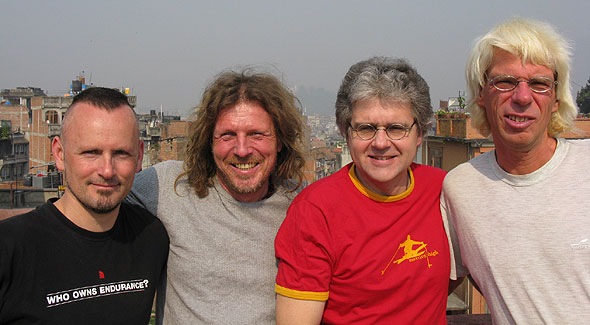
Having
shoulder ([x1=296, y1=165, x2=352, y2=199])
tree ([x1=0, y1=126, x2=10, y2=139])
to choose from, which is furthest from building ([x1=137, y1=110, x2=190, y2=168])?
shoulder ([x1=296, y1=165, x2=352, y2=199])

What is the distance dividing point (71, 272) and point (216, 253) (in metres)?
0.87

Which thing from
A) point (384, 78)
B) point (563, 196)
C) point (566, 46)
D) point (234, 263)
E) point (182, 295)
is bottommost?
point (182, 295)

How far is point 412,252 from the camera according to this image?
2.70 m

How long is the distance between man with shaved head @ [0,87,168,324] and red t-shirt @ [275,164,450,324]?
2.88ft

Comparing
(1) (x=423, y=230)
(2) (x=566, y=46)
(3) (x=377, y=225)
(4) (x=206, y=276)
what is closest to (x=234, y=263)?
(4) (x=206, y=276)

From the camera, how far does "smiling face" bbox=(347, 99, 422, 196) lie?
2.71m

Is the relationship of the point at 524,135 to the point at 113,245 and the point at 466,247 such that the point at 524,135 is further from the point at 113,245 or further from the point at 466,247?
the point at 113,245

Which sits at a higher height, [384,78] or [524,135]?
[384,78]

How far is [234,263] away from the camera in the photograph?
3.01 m

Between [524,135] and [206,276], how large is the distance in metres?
2.05

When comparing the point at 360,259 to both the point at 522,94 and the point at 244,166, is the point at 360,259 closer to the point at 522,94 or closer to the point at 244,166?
the point at 244,166

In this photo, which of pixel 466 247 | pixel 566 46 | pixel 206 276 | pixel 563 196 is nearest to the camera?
pixel 563 196

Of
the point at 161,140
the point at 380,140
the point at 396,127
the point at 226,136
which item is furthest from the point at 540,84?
the point at 161,140

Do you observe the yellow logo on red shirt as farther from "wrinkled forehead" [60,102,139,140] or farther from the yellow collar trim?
"wrinkled forehead" [60,102,139,140]
